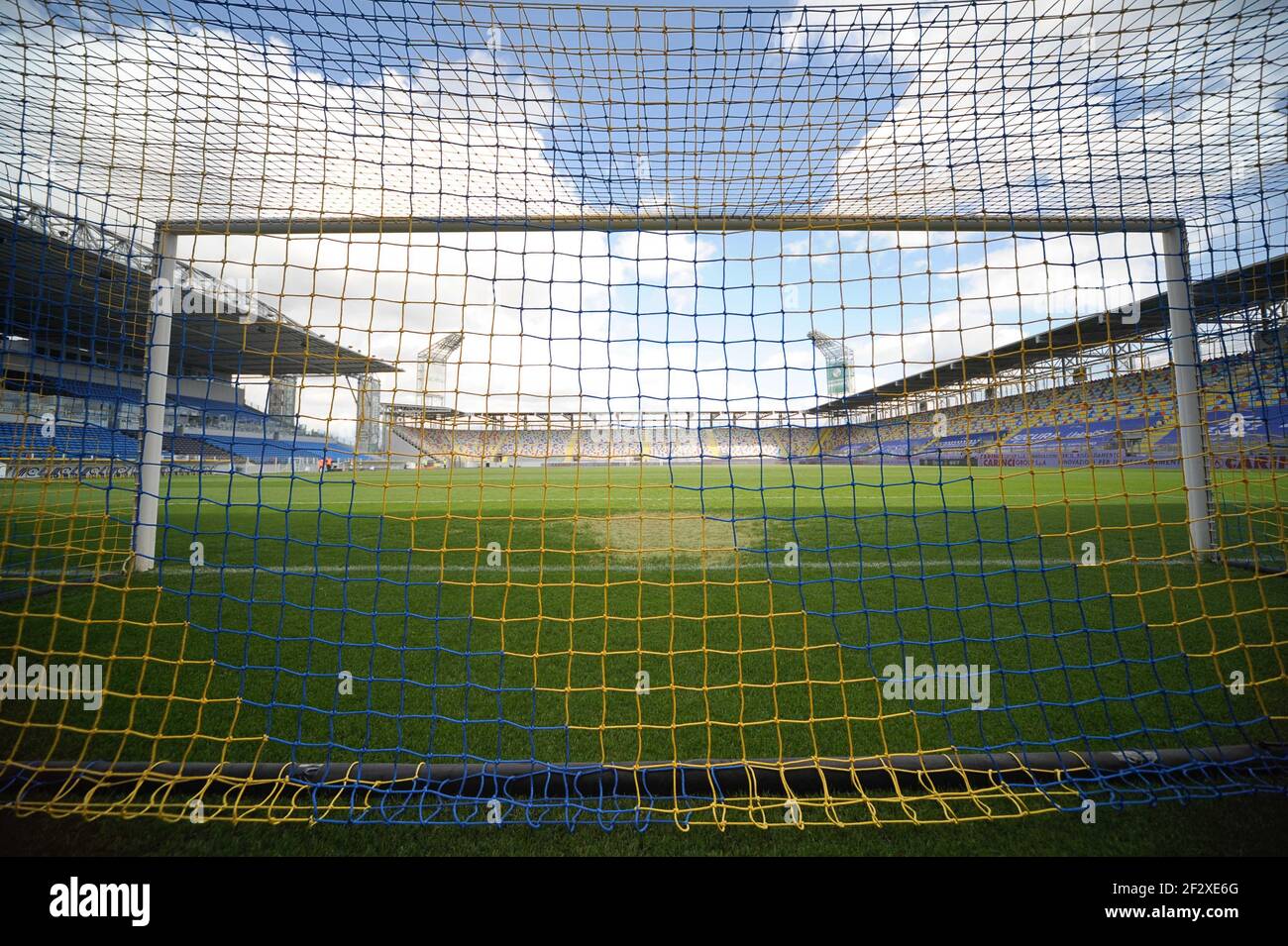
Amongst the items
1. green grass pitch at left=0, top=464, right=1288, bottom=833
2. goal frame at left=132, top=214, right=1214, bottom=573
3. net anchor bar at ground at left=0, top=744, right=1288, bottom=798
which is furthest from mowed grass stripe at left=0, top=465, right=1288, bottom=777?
goal frame at left=132, top=214, right=1214, bottom=573

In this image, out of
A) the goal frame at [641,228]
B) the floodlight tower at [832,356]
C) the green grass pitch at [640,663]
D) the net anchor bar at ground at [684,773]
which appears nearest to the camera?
the net anchor bar at ground at [684,773]

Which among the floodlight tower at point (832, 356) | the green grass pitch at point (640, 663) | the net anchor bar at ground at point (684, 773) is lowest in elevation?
the net anchor bar at ground at point (684, 773)

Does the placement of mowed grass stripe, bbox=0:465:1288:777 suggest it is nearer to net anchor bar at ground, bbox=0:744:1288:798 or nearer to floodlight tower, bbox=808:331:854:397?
net anchor bar at ground, bbox=0:744:1288:798

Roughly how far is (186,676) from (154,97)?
3.20 metres

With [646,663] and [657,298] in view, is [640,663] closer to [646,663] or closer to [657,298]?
[646,663]

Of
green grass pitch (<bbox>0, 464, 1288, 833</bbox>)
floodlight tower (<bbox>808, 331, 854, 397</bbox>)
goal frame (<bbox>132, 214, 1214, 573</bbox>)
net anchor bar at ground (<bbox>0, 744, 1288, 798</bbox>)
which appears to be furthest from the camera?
floodlight tower (<bbox>808, 331, 854, 397</bbox>)

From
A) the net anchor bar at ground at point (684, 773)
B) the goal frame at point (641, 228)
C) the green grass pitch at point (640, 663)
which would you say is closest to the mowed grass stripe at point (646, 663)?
the green grass pitch at point (640, 663)

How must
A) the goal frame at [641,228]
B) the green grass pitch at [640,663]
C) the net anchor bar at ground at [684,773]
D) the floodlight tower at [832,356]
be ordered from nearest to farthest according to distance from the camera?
the net anchor bar at ground at [684,773] < the green grass pitch at [640,663] < the goal frame at [641,228] < the floodlight tower at [832,356]

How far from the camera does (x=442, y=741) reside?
210 cm

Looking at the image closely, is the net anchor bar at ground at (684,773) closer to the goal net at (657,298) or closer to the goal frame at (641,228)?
the goal net at (657,298)
